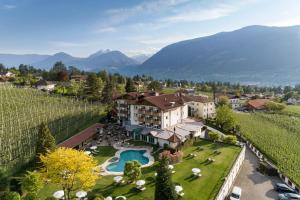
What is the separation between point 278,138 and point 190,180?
116 feet

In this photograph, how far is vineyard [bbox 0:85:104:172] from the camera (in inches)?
1764

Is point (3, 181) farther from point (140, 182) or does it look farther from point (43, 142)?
point (140, 182)

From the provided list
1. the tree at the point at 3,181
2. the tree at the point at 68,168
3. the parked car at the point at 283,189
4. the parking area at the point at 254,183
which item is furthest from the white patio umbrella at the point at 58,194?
the parked car at the point at 283,189

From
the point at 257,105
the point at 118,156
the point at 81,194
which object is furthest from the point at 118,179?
the point at 257,105

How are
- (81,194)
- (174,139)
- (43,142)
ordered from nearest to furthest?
(81,194)
(43,142)
(174,139)

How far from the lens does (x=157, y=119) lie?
174ft

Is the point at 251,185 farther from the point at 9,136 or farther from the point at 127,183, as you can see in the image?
the point at 9,136

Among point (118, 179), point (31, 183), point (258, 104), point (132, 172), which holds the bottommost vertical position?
point (118, 179)

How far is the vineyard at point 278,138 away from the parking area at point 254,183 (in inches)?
159

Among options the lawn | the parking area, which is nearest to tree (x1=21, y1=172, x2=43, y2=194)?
the lawn

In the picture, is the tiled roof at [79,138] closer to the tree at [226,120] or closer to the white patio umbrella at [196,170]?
the white patio umbrella at [196,170]

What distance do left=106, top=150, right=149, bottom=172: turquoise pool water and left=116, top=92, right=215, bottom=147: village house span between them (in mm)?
5237

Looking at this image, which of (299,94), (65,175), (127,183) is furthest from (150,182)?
(299,94)

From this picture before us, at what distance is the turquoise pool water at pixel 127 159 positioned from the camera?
3997 cm
